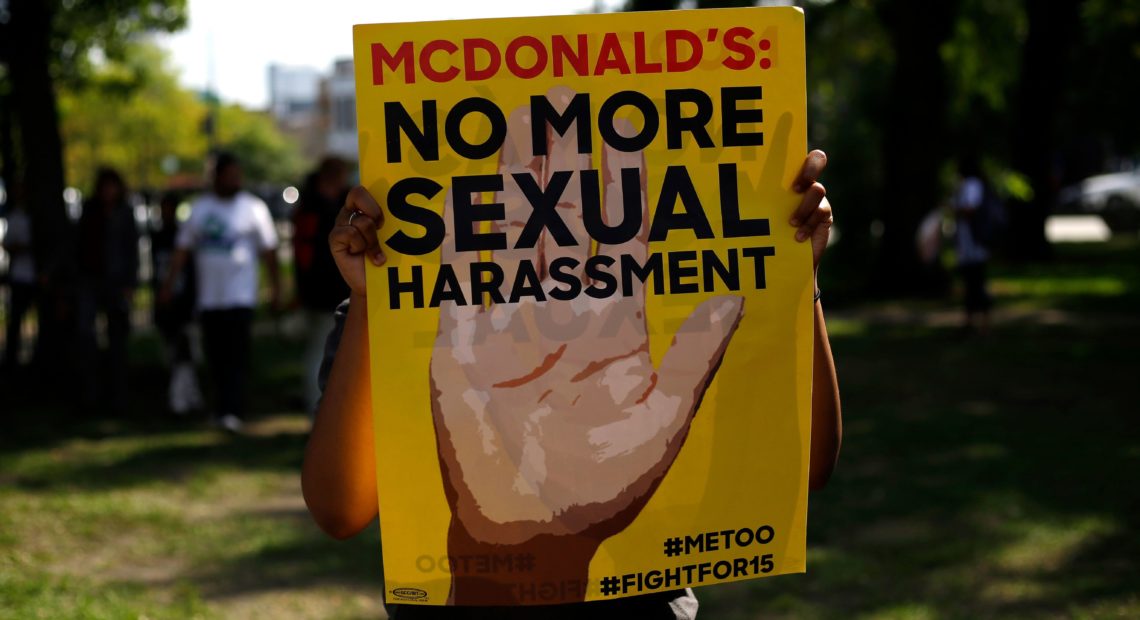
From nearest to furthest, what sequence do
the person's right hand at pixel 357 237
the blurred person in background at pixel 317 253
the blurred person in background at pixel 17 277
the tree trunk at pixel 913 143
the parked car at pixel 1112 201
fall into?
the person's right hand at pixel 357 237 < the blurred person in background at pixel 317 253 < the blurred person in background at pixel 17 277 < the tree trunk at pixel 913 143 < the parked car at pixel 1112 201

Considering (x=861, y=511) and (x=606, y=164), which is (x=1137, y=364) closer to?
(x=861, y=511)

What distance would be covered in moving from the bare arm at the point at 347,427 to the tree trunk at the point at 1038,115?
73.2 feet

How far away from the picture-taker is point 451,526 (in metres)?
2.06

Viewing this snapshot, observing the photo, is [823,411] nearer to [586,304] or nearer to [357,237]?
[586,304]

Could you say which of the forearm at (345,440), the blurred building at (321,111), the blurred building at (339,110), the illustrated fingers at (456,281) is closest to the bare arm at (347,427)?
the forearm at (345,440)

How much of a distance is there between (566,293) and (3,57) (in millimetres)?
10040

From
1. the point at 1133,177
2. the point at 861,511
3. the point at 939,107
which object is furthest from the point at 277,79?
the point at 861,511

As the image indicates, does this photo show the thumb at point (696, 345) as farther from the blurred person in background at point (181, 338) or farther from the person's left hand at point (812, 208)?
the blurred person in background at point (181, 338)

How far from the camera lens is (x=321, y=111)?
4377 inches

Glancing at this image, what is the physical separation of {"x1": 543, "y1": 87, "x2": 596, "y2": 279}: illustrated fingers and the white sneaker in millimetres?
7616

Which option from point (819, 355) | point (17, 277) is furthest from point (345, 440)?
point (17, 277)

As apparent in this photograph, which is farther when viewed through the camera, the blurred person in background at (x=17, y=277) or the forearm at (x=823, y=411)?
the blurred person in background at (x=17, y=277)

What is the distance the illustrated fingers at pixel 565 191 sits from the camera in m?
2.08

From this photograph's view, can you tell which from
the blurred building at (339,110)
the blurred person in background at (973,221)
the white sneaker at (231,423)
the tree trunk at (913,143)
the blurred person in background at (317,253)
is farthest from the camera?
the blurred building at (339,110)
